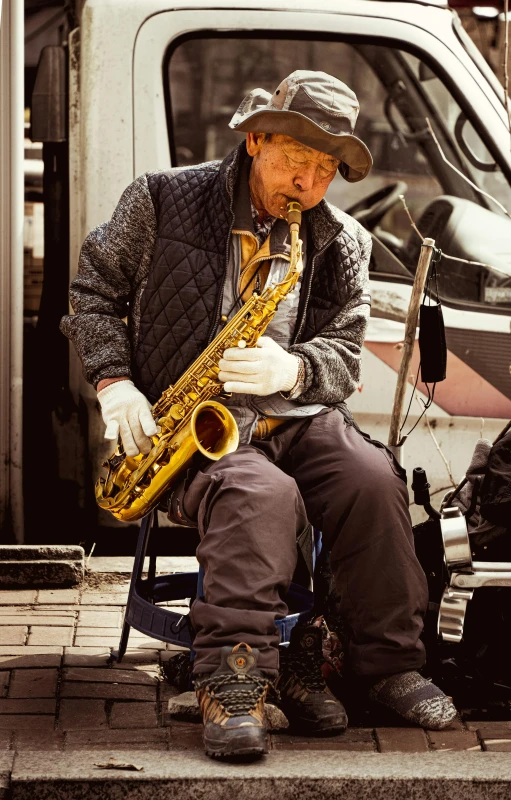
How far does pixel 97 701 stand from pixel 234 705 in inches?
23.0

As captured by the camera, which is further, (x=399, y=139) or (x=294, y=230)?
(x=399, y=139)

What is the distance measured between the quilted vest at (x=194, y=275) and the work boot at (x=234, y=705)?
860mm

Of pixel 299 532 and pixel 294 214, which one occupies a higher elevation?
pixel 294 214

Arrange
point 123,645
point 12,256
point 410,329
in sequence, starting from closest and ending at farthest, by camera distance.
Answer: point 123,645 < point 410,329 < point 12,256

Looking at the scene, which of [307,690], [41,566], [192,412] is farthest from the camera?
[41,566]

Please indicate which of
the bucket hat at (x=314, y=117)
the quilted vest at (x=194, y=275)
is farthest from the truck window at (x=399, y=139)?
the bucket hat at (x=314, y=117)

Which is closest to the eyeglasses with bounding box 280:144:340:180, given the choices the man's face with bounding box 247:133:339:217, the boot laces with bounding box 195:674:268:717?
the man's face with bounding box 247:133:339:217

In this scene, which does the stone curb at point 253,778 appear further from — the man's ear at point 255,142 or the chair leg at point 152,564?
the man's ear at point 255,142

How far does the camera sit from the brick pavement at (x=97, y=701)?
311cm

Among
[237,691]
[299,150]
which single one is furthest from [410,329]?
[237,691]

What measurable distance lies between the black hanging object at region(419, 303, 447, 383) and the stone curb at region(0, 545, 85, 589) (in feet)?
4.99

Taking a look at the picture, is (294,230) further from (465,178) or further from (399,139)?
(399,139)

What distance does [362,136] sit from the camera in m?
5.07

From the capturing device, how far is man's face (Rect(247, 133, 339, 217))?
3.40m
